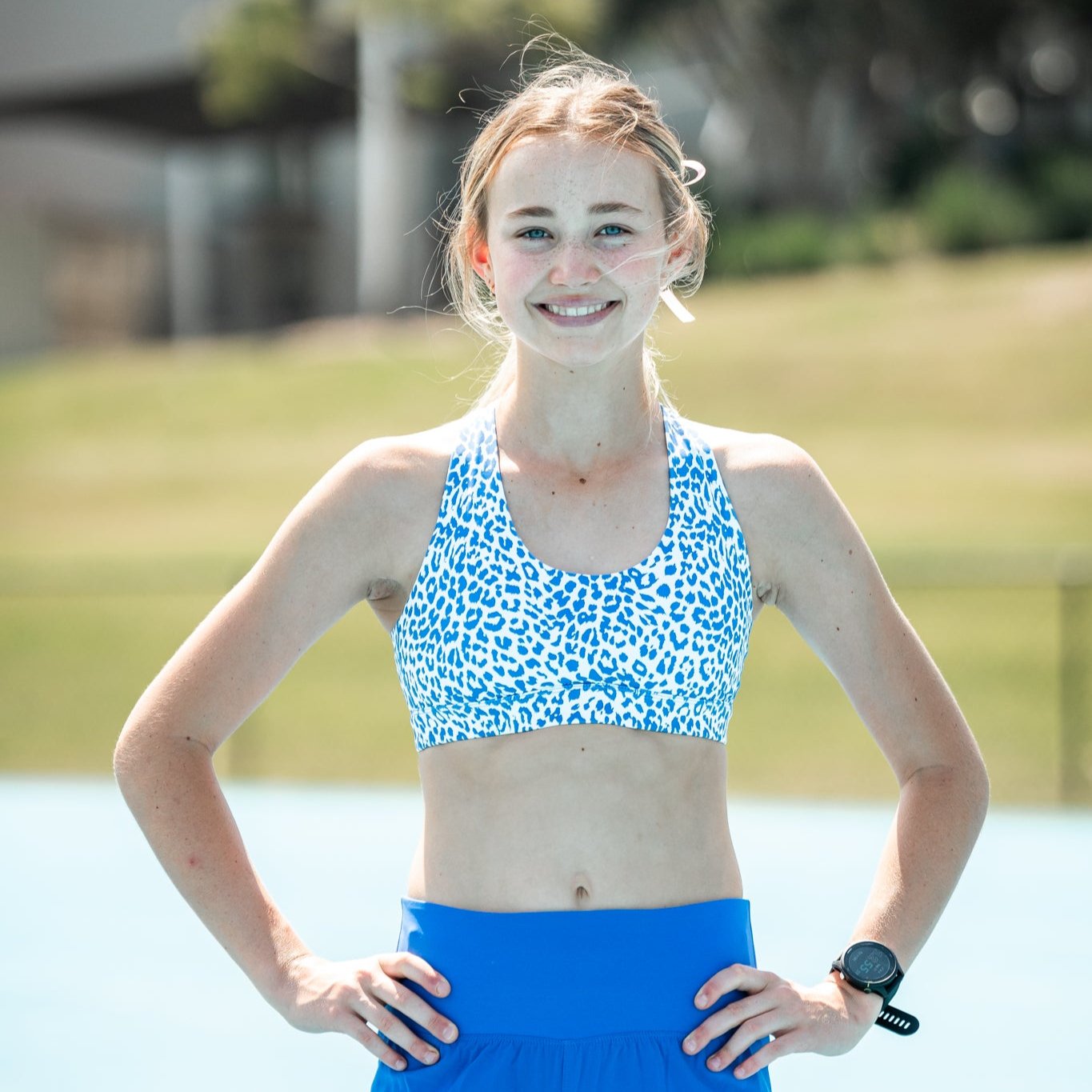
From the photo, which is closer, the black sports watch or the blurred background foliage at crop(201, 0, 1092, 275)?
the black sports watch

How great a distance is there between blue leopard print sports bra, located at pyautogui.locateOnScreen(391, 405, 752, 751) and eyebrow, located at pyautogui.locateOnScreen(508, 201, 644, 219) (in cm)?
32

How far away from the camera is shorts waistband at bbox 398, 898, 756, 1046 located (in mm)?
1818

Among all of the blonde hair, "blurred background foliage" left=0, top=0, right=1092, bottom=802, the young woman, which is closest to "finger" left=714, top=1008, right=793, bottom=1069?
the young woman

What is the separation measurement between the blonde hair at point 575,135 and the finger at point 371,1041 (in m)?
0.81

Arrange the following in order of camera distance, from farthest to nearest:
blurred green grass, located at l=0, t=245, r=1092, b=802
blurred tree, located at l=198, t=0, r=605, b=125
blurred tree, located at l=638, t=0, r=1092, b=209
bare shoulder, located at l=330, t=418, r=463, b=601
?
blurred tree, located at l=638, t=0, r=1092, b=209
blurred tree, located at l=198, t=0, r=605, b=125
blurred green grass, located at l=0, t=245, r=1092, b=802
bare shoulder, located at l=330, t=418, r=463, b=601

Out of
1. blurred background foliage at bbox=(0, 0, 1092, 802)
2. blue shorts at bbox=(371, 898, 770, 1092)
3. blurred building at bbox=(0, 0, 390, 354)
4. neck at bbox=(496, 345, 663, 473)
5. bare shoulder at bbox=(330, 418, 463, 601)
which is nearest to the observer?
blue shorts at bbox=(371, 898, 770, 1092)

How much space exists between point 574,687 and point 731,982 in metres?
0.39

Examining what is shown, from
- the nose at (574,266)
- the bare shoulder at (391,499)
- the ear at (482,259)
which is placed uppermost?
the ear at (482,259)

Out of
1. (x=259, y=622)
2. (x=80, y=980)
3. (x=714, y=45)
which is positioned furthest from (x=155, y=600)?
(x=714, y=45)

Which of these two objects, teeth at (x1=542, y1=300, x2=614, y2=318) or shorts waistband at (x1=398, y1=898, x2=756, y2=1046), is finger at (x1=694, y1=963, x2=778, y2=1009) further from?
teeth at (x1=542, y1=300, x2=614, y2=318)

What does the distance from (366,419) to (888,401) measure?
25.1 feet

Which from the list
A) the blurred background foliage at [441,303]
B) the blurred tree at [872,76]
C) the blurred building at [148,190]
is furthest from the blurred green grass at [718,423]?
the blurred tree at [872,76]

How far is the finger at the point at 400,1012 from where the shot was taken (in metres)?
1.83

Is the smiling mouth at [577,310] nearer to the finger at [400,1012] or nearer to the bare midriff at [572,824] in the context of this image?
the bare midriff at [572,824]
